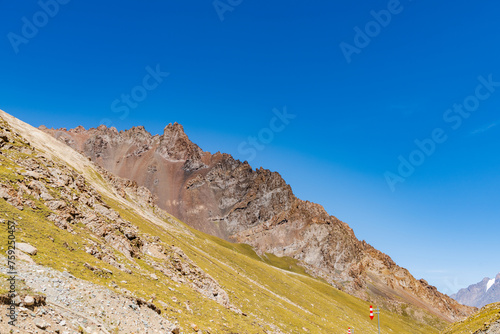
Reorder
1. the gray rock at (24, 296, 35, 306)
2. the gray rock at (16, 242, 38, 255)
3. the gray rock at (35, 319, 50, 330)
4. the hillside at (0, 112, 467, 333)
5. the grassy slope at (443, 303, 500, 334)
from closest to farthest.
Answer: the gray rock at (35, 319, 50, 330) < the gray rock at (24, 296, 35, 306) < the hillside at (0, 112, 467, 333) < the gray rock at (16, 242, 38, 255) < the grassy slope at (443, 303, 500, 334)

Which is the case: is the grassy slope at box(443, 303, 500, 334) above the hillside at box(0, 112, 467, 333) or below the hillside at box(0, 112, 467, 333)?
above

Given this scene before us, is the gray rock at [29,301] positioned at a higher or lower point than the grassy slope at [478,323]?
lower

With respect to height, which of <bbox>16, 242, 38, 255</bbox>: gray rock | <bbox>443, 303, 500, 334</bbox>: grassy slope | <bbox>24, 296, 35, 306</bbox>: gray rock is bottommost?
<bbox>24, 296, 35, 306</bbox>: gray rock

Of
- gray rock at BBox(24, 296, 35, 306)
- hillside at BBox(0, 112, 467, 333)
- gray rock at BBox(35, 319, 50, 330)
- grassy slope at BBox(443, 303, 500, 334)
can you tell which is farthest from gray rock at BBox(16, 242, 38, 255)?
grassy slope at BBox(443, 303, 500, 334)

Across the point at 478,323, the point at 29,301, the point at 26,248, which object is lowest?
the point at 29,301

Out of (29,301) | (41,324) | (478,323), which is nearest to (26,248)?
(29,301)

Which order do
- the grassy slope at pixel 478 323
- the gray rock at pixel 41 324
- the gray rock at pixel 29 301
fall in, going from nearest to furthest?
the gray rock at pixel 41 324 < the gray rock at pixel 29 301 < the grassy slope at pixel 478 323

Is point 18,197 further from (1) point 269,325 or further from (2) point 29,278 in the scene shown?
(1) point 269,325

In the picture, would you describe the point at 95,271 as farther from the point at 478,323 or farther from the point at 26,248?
the point at 478,323

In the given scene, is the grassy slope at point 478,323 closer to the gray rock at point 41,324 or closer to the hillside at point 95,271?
the hillside at point 95,271

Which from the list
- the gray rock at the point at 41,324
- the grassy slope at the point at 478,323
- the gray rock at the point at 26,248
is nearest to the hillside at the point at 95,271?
the gray rock at the point at 41,324

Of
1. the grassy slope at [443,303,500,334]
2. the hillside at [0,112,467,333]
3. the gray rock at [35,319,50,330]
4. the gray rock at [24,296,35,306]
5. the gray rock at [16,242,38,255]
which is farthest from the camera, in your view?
the grassy slope at [443,303,500,334]

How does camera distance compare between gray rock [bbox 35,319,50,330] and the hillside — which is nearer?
gray rock [bbox 35,319,50,330]

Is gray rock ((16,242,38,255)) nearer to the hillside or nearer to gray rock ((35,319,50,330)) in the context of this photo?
the hillside
